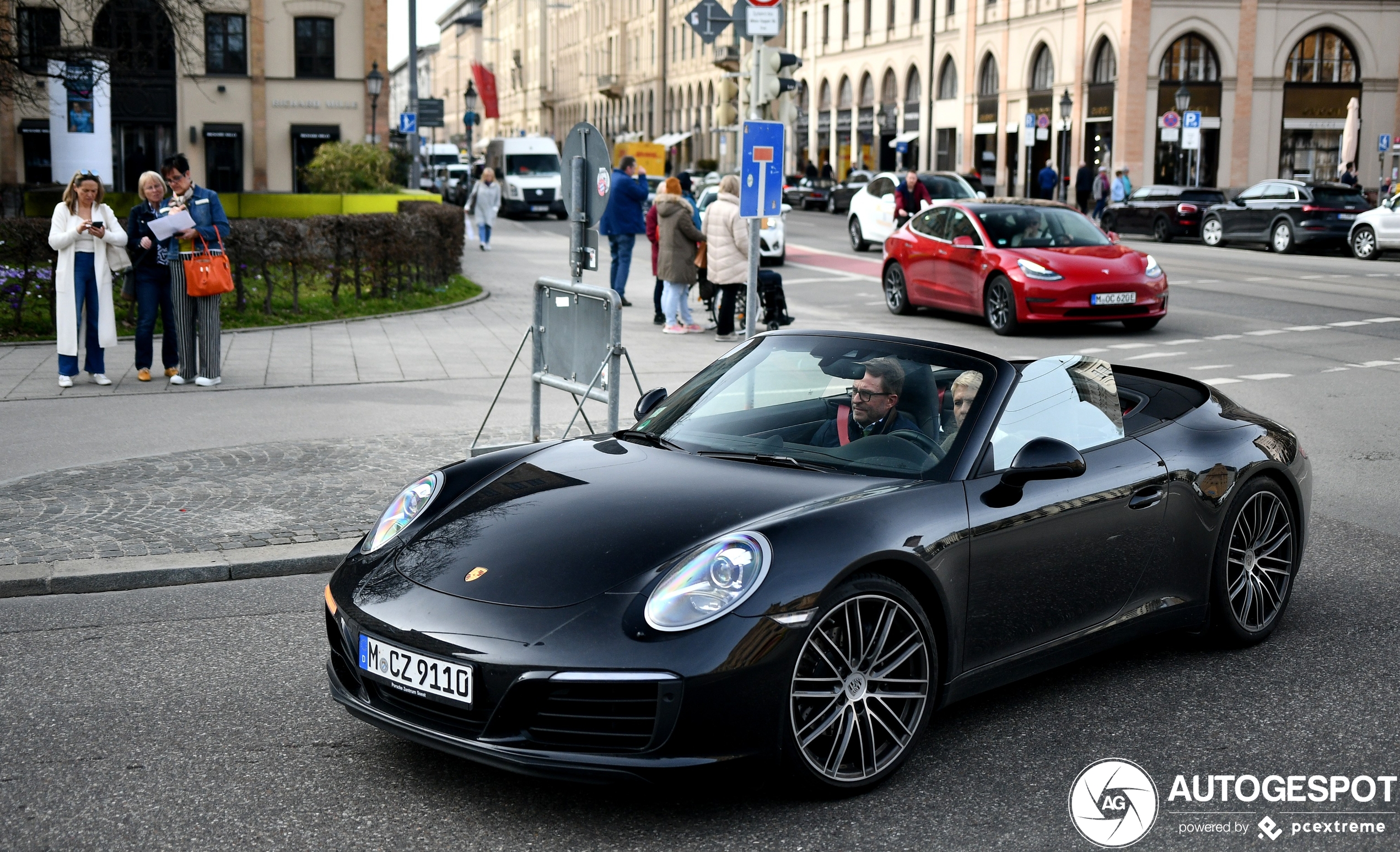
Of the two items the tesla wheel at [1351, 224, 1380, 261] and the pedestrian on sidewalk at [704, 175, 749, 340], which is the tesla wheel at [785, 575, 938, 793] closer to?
the pedestrian on sidewalk at [704, 175, 749, 340]

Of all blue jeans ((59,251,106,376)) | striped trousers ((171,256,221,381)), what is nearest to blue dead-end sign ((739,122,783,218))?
striped trousers ((171,256,221,381))

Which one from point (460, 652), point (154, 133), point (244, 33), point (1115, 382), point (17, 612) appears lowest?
point (17, 612)

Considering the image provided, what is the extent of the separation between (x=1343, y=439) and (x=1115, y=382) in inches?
201

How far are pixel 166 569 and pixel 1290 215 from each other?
29234 mm

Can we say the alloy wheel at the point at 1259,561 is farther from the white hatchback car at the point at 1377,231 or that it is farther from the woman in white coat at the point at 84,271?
the white hatchback car at the point at 1377,231

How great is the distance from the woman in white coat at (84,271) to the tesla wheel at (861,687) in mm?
9111

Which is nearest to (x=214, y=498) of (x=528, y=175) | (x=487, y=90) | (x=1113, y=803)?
(x=1113, y=803)

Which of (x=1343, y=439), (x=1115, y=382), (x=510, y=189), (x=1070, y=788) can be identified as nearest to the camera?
(x=1070, y=788)

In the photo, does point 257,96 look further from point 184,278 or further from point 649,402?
point 649,402

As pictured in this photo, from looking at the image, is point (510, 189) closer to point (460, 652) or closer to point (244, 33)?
point (244, 33)

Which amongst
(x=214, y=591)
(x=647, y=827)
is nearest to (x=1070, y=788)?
(x=647, y=827)

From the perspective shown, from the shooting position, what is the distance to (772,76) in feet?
45.7

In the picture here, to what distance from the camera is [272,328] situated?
51.3 feet

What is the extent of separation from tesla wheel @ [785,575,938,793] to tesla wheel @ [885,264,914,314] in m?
14.7
